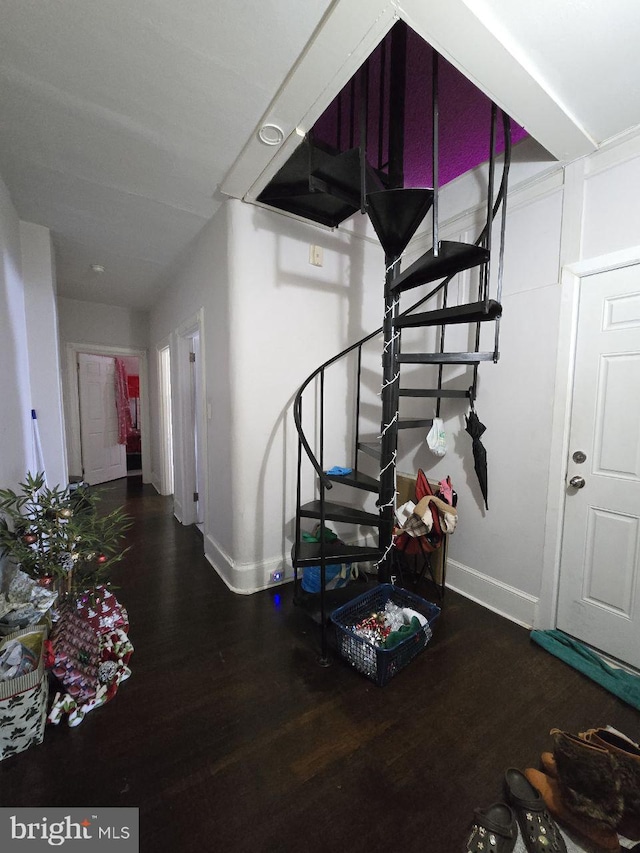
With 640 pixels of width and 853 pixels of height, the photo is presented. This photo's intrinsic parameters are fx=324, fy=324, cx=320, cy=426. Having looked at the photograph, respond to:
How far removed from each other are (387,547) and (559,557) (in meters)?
0.96

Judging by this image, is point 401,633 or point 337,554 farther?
point 337,554

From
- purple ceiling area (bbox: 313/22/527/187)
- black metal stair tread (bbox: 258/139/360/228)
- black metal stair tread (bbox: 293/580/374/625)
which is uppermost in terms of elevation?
purple ceiling area (bbox: 313/22/527/187)

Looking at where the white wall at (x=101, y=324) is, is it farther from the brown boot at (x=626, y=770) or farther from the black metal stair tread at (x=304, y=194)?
the brown boot at (x=626, y=770)

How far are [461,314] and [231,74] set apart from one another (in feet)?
4.43

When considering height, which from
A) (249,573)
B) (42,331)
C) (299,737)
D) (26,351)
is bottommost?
(299,737)

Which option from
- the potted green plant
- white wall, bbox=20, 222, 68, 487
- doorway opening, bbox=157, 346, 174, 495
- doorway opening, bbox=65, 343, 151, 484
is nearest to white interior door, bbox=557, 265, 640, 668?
the potted green plant

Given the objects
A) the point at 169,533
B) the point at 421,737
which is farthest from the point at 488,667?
the point at 169,533

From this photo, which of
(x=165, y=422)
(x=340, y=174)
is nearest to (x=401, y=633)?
(x=340, y=174)

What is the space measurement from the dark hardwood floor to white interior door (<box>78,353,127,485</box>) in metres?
3.71

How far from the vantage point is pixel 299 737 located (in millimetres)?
1288

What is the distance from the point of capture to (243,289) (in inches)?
82.9

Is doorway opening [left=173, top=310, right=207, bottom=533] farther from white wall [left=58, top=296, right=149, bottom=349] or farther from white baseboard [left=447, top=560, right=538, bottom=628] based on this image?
white baseboard [left=447, top=560, right=538, bottom=628]

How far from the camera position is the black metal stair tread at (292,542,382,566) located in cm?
173

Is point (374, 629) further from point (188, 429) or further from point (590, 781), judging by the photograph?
point (188, 429)
